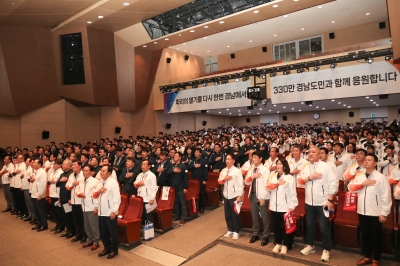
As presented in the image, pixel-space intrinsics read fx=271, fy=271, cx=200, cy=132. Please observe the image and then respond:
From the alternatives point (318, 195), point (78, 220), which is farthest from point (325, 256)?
point (78, 220)

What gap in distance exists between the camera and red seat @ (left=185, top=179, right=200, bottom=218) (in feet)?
19.0

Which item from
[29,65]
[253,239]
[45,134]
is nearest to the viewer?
[253,239]

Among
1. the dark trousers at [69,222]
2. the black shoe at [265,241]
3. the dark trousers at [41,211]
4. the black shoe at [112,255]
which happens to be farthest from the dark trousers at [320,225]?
the dark trousers at [41,211]

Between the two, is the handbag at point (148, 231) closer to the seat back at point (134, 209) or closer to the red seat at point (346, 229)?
the seat back at point (134, 209)

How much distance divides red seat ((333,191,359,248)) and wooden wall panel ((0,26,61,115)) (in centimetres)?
1191

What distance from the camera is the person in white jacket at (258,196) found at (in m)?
4.24

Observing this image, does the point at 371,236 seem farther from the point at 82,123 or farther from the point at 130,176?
the point at 82,123

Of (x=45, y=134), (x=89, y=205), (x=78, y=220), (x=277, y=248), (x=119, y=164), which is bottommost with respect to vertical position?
(x=277, y=248)

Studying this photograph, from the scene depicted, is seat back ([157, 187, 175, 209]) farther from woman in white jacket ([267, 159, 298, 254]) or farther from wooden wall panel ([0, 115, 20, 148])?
wooden wall panel ([0, 115, 20, 148])

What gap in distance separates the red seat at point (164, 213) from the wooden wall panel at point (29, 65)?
9.04m

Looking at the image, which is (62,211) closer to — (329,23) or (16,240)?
(16,240)

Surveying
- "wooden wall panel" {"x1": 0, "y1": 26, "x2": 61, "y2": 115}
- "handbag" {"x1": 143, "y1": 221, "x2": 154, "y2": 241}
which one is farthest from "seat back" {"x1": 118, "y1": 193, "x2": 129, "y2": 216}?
"wooden wall panel" {"x1": 0, "y1": 26, "x2": 61, "y2": 115}

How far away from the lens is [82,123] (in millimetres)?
14000

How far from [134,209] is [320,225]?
3030mm
